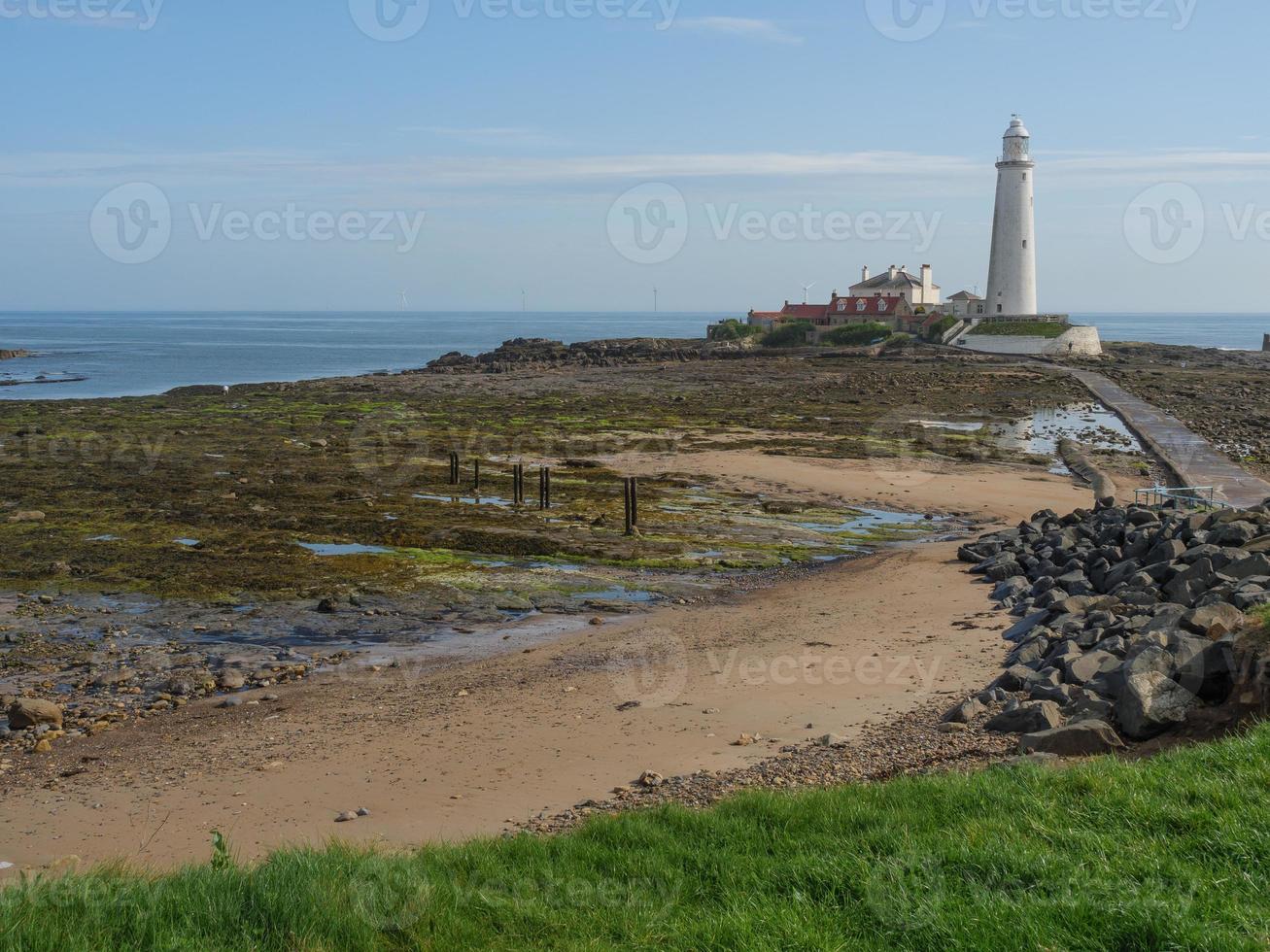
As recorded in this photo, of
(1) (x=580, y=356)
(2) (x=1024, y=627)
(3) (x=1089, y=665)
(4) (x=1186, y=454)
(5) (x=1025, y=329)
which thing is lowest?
(2) (x=1024, y=627)

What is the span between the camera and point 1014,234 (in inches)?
2808

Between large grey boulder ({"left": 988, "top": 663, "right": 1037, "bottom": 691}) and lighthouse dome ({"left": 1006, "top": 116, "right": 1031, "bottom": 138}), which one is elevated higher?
lighthouse dome ({"left": 1006, "top": 116, "right": 1031, "bottom": 138})

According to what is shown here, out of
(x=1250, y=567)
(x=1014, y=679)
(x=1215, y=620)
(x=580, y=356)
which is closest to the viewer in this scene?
(x=1215, y=620)

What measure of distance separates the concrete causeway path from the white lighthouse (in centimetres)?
2403

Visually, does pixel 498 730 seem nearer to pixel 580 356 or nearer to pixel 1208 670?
pixel 1208 670

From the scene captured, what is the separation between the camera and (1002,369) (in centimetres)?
6297

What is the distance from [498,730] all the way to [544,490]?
14.3m

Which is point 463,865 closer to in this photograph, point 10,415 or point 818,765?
point 818,765

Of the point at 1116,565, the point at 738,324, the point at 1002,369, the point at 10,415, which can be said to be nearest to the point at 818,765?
the point at 1116,565

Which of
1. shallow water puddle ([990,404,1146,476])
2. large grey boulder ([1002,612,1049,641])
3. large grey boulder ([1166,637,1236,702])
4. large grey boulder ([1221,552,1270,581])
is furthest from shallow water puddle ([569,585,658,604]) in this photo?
shallow water puddle ([990,404,1146,476])

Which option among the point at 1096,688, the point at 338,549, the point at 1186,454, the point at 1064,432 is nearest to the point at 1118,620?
the point at 1096,688

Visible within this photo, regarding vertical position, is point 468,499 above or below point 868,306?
below

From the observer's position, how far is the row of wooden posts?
21969 millimetres

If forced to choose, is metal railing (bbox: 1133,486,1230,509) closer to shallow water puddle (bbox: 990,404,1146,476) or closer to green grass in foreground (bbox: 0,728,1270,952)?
shallow water puddle (bbox: 990,404,1146,476)
